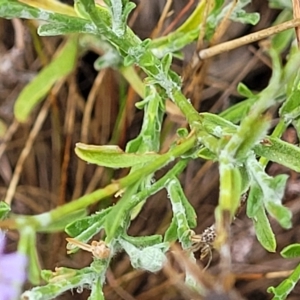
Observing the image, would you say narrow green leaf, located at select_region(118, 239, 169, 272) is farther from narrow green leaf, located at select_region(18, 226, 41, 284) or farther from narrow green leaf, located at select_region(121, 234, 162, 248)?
narrow green leaf, located at select_region(18, 226, 41, 284)

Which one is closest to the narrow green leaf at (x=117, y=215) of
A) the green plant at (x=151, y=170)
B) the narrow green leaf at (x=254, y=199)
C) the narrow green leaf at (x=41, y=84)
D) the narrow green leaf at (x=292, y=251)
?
the green plant at (x=151, y=170)

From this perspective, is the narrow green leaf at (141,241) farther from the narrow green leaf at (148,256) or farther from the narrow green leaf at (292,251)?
the narrow green leaf at (292,251)

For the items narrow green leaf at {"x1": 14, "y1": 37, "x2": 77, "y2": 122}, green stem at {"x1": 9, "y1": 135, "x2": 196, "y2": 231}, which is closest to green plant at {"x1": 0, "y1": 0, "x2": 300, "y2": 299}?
green stem at {"x1": 9, "y1": 135, "x2": 196, "y2": 231}

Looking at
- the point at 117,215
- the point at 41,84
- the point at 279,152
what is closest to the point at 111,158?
the point at 117,215

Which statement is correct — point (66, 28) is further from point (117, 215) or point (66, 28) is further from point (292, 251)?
point (292, 251)

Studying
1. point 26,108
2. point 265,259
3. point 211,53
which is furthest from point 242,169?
point 265,259

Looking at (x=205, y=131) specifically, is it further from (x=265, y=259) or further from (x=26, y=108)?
(x=265, y=259)

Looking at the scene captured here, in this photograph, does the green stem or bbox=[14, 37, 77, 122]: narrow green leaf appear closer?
the green stem

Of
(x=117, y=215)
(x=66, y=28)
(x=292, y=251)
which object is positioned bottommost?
(x=292, y=251)
